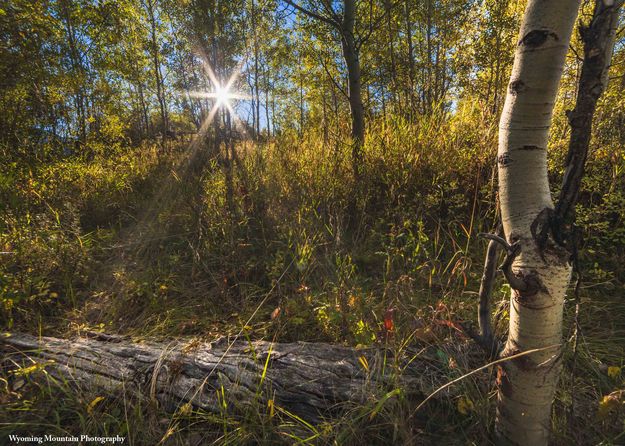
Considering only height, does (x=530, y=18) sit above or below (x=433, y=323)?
above

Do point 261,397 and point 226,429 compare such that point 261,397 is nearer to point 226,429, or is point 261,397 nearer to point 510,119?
point 226,429

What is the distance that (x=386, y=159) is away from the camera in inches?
119

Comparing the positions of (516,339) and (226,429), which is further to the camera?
(226,429)

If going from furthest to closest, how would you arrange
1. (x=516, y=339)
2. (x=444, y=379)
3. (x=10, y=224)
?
1. (x=10, y=224)
2. (x=444, y=379)
3. (x=516, y=339)

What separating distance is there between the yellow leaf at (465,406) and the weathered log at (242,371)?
0.11m

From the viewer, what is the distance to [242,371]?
4.39 feet

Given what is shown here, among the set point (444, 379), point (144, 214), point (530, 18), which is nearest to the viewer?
point (530, 18)

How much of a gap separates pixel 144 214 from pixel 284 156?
7.04 feet

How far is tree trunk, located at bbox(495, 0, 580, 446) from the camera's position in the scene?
2.66ft

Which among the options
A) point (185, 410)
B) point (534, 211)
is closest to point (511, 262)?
point (534, 211)

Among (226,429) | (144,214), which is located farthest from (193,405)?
(144,214)

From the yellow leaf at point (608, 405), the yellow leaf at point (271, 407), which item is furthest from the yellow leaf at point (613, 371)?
the yellow leaf at point (271, 407)

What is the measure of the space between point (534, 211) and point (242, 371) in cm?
140

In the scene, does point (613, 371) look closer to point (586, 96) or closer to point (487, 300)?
point (487, 300)
